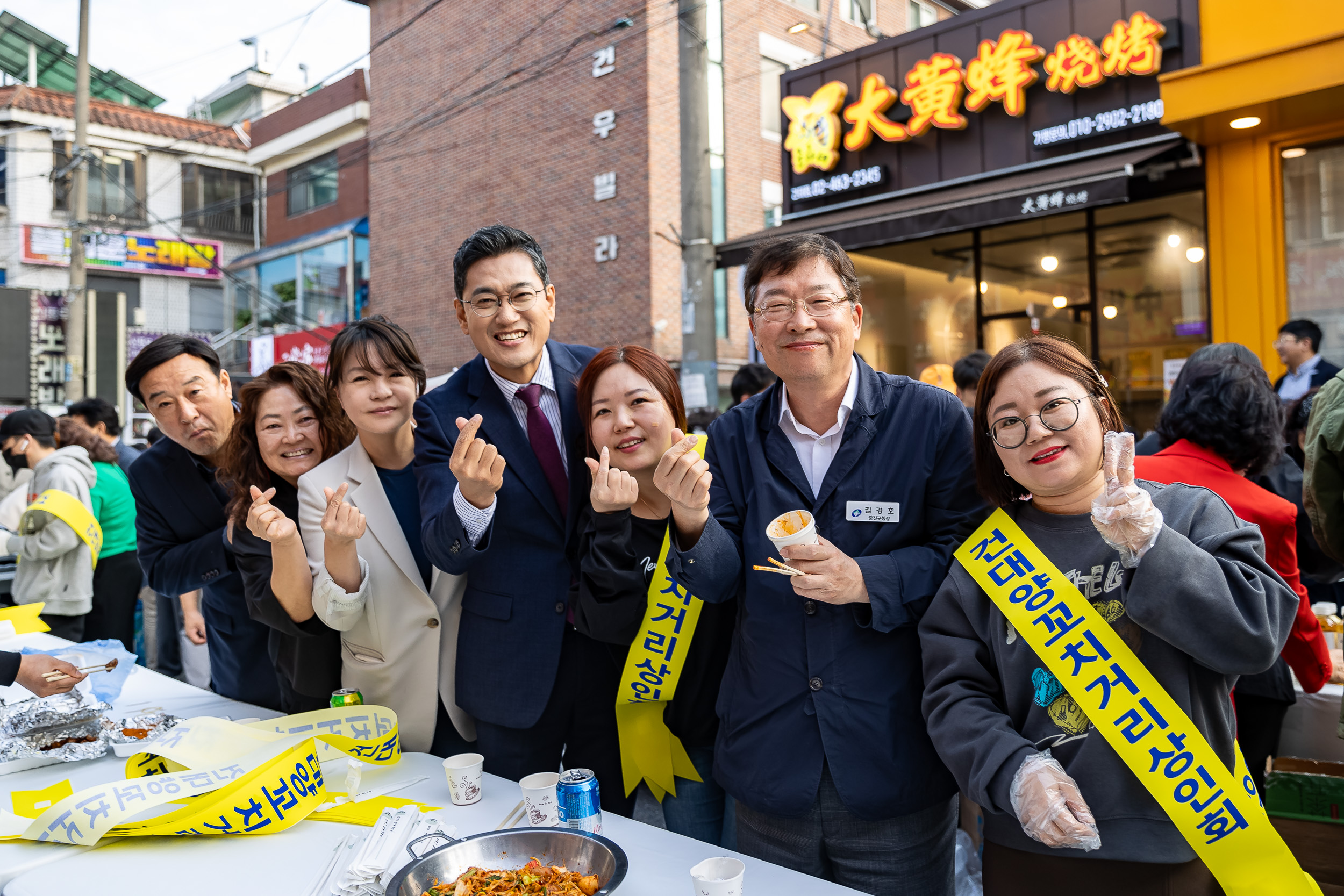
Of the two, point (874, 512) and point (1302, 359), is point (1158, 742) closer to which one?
point (874, 512)

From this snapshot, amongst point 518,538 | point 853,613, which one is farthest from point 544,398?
point 853,613

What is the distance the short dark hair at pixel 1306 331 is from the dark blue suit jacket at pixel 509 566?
5.33m

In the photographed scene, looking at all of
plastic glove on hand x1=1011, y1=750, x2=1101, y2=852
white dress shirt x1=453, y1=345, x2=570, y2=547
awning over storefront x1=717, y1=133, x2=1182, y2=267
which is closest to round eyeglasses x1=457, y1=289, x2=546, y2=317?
white dress shirt x1=453, y1=345, x2=570, y2=547

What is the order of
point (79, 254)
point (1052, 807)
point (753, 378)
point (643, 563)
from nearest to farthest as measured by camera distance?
1. point (1052, 807)
2. point (643, 563)
3. point (753, 378)
4. point (79, 254)

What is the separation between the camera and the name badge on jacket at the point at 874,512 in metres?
1.91

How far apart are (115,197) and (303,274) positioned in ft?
22.9

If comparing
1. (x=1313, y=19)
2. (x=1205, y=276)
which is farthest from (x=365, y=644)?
(x=1205, y=276)

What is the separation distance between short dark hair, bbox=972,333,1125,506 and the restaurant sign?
631 cm

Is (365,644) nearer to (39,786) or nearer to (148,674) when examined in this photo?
(39,786)

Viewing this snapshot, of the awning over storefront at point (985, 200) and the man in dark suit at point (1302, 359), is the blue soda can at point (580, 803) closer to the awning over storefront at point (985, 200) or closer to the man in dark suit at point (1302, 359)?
the man in dark suit at point (1302, 359)

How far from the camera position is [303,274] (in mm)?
19250

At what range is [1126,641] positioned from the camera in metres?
1.62

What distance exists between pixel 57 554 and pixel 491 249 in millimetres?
4262

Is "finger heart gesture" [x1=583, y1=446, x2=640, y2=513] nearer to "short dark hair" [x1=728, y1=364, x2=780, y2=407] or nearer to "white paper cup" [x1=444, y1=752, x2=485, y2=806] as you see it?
"white paper cup" [x1=444, y1=752, x2=485, y2=806]
